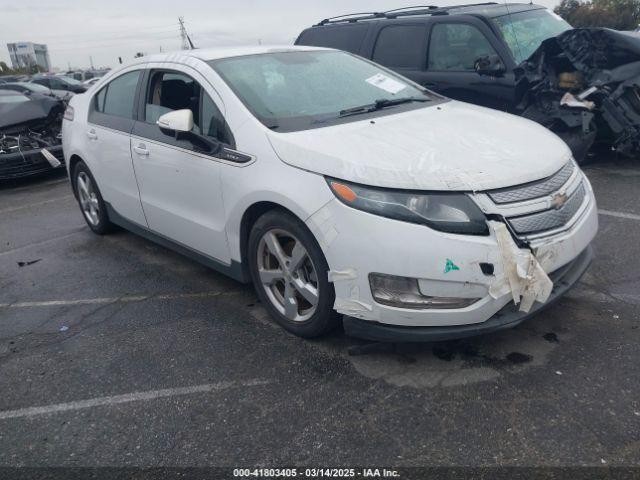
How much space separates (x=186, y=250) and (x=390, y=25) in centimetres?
458

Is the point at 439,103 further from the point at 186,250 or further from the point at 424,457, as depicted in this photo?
the point at 424,457

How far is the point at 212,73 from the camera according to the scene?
12.1 ft

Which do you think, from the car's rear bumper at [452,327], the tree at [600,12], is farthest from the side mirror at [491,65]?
the tree at [600,12]

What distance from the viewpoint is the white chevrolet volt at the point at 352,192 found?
268 centimetres

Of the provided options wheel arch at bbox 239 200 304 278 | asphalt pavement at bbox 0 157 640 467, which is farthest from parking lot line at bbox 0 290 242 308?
wheel arch at bbox 239 200 304 278

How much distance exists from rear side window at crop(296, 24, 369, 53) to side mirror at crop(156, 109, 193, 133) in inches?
170

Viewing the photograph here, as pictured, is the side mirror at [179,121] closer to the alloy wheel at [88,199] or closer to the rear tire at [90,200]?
the rear tire at [90,200]

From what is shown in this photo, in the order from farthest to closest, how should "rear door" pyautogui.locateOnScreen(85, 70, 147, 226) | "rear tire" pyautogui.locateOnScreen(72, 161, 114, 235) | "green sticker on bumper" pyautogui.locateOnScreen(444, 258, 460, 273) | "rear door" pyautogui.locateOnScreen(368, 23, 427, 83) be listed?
"rear door" pyautogui.locateOnScreen(368, 23, 427, 83), "rear tire" pyautogui.locateOnScreen(72, 161, 114, 235), "rear door" pyautogui.locateOnScreen(85, 70, 147, 226), "green sticker on bumper" pyautogui.locateOnScreen(444, 258, 460, 273)

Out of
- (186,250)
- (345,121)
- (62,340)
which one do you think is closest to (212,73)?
(345,121)

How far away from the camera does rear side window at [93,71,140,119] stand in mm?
4504

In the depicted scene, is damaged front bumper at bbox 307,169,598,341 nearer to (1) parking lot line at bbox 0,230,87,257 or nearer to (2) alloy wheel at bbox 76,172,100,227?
(2) alloy wheel at bbox 76,172,100,227

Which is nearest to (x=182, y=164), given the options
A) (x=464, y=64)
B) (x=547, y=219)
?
(x=547, y=219)

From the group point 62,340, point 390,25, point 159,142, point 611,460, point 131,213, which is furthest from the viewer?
point 390,25

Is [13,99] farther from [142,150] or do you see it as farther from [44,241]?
[142,150]
